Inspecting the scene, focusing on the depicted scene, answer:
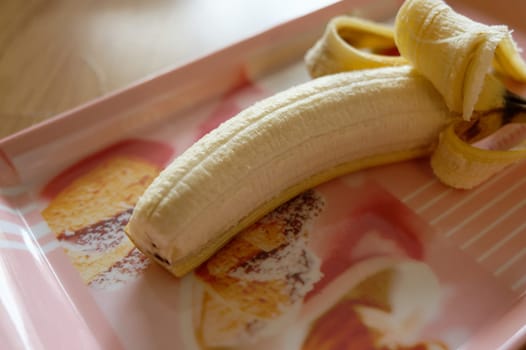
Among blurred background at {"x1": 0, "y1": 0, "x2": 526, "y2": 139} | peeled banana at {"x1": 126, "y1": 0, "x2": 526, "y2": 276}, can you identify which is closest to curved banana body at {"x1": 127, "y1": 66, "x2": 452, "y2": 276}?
peeled banana at {"x1": 126, "y1": 0, "x2": 526, "y2": 276}

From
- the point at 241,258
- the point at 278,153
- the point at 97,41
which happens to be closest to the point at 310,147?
the point at 278,153

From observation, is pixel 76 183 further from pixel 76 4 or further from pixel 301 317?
pixel 76 4

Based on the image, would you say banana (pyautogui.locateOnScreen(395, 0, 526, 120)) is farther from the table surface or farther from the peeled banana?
the table surface

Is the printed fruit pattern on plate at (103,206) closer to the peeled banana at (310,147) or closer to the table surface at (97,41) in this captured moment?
the peeled banana at (310,147)

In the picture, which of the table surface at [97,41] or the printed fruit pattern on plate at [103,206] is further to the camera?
the table surface at [97,41]

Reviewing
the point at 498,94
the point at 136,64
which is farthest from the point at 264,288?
the point at 136,64

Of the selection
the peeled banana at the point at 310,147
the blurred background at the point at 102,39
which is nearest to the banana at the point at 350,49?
the peeled banana at the point at 310,147
